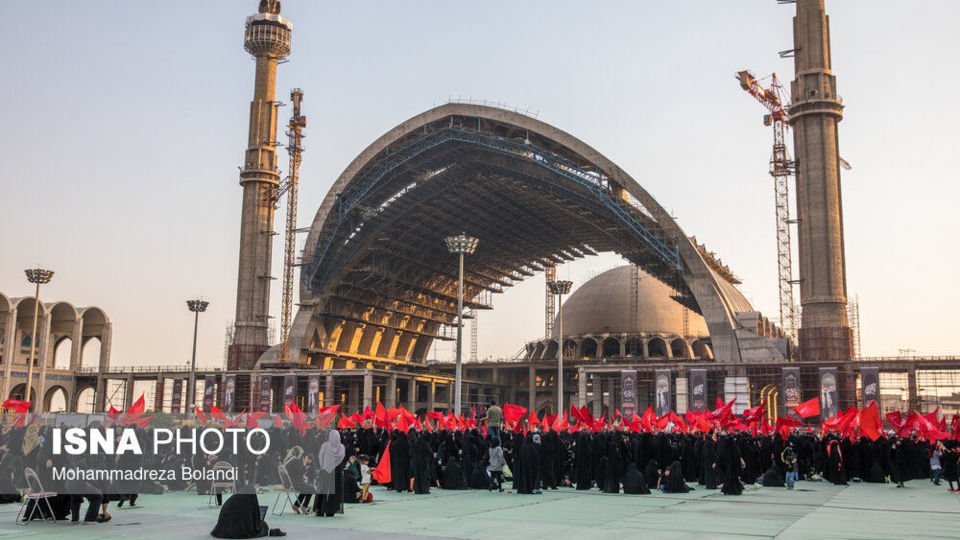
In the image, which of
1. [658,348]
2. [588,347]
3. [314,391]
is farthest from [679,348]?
[314,391]

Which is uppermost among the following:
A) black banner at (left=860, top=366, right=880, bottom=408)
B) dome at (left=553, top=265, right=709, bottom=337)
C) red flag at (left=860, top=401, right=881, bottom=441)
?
dome at (left=553, top=265, right=709, bottom=337)

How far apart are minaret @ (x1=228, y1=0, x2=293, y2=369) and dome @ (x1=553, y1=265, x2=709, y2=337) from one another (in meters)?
29.5

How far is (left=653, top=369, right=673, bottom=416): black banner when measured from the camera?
182 feet

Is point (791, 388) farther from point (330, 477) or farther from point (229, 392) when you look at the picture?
point (330, 477)

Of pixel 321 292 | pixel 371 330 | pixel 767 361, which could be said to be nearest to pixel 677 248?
pixel 767 361

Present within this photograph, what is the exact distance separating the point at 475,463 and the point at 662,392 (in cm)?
3595

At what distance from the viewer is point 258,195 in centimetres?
7069

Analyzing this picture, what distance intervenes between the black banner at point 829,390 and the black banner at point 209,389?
4627cm

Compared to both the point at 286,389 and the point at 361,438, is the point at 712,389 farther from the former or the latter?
the point at 361,438

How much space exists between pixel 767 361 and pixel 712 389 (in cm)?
Answer: 508

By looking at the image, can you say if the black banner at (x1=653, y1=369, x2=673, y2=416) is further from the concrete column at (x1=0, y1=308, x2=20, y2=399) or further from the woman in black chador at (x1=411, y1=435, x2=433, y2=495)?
the concrete column at (x1=0, y1=308, x2=20, y2=399)

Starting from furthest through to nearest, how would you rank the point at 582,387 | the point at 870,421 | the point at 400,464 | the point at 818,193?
the point at 582,387, the point at 818,193, the point at 870,421, the point at 400,464

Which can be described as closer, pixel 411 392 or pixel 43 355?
pixel 43 355

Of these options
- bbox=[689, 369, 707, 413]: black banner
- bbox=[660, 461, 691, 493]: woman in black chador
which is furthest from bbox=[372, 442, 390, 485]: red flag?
bbox=[689, 369, 707, 413]: black banner
